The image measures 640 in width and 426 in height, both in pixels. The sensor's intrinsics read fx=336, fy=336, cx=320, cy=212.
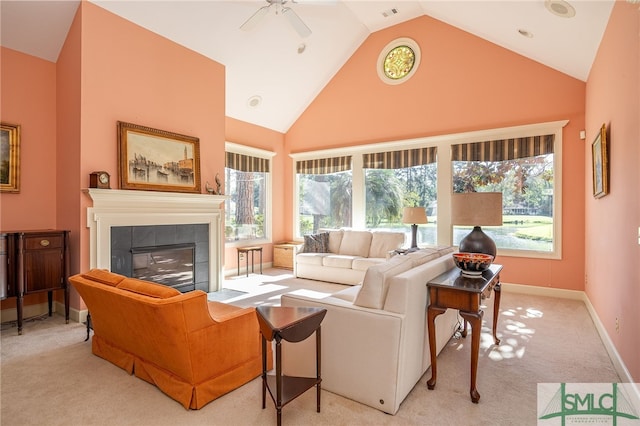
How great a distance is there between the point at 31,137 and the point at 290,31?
12.1 ft

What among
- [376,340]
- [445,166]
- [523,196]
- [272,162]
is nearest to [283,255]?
[272,162]

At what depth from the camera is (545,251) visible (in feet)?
16.1

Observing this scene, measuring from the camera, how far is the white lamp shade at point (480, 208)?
2695 mm

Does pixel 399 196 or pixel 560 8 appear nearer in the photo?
pixel 560 8

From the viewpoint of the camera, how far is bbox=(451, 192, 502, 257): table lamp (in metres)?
2.70

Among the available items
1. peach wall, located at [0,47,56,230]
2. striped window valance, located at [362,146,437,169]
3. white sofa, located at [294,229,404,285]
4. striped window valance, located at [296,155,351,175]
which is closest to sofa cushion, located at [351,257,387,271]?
white sofa, located at [294,229,404,285]

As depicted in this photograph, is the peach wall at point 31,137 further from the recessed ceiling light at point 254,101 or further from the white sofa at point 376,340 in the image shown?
the white sofa at point 376,340

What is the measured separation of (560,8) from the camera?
3.28 metres

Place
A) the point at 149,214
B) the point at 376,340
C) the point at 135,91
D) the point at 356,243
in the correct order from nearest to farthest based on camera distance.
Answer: the point at 376,340 < the point at 135,91 < the point at 149,214 < the point at 356,243

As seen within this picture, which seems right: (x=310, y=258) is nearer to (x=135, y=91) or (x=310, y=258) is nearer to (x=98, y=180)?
(x=98, y=180)

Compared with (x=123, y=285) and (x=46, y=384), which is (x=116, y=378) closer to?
(x=46, y=384)

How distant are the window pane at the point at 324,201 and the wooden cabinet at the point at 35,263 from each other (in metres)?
4.45

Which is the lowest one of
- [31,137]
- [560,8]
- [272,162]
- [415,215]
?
[415,215]

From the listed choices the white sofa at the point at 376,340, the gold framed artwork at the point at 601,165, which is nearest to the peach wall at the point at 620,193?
the gold framed artwork at the point at 601,165
